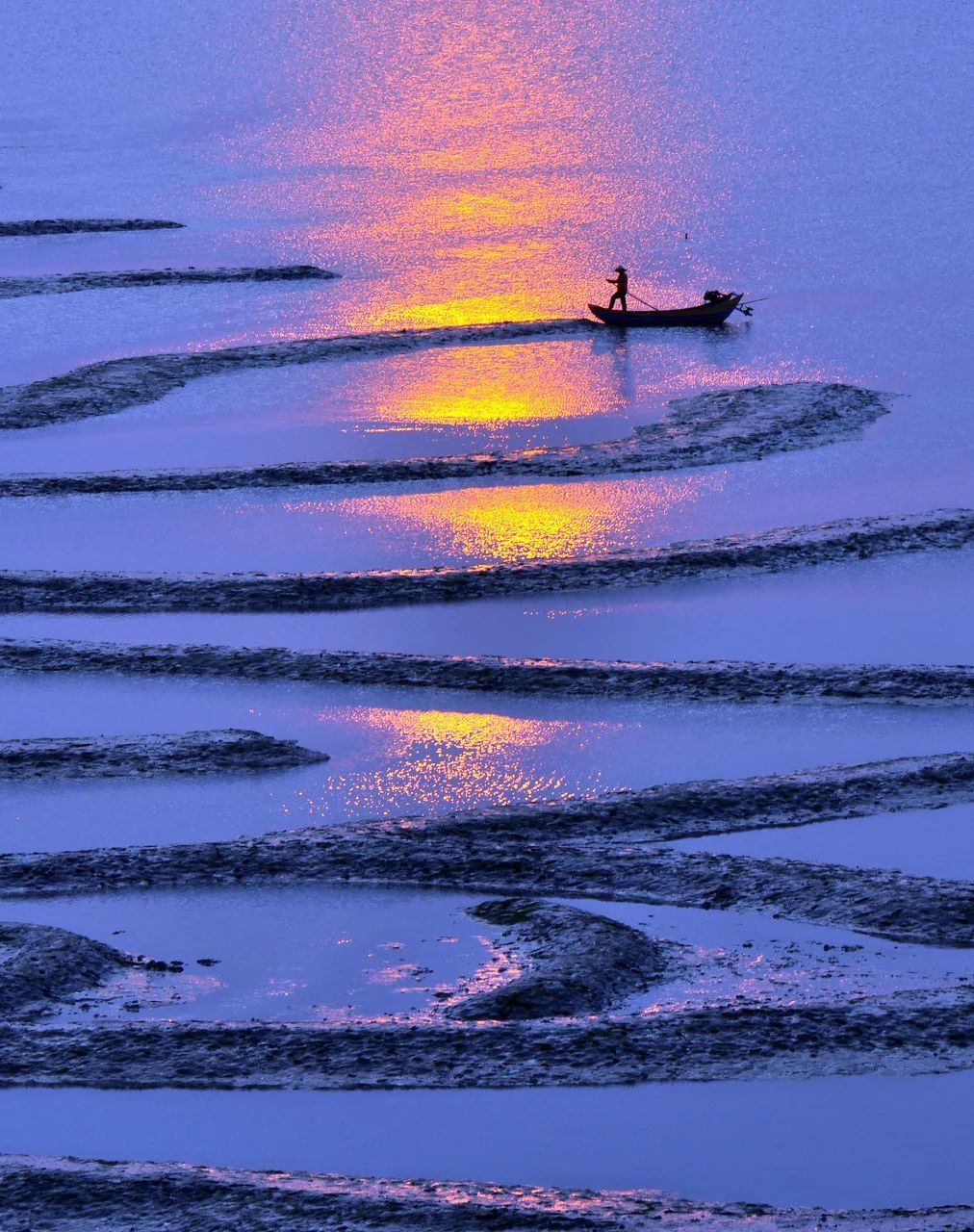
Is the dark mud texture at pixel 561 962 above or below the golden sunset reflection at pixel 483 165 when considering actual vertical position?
below

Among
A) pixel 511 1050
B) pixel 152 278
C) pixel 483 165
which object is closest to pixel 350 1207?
pixel 511 1050

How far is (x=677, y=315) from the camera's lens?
32.2 meters

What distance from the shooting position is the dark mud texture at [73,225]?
139 feet

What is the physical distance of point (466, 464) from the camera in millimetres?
23109

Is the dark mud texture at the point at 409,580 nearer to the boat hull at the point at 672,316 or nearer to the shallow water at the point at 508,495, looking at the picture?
the shallow water at the point at 508,495

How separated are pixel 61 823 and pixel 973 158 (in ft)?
150

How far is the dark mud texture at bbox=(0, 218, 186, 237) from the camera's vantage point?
42.4m

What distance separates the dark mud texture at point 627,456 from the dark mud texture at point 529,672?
18.7 feet

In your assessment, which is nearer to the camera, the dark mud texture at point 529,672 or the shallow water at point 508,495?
the shallow water at point 508,495

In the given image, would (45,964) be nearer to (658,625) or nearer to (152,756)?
(152,756)

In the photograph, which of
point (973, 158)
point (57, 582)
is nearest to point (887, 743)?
point (57, 582)

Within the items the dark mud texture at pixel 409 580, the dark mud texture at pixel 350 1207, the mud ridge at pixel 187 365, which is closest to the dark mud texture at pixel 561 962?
the dark mud texture at pixel 350 1207

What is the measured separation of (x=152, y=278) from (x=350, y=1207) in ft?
97.9

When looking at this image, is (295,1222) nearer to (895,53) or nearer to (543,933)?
(543,933)
